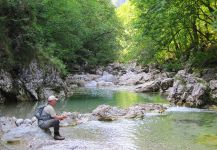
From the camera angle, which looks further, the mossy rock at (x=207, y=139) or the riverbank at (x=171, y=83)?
the riverbank at (x=171, y=83)

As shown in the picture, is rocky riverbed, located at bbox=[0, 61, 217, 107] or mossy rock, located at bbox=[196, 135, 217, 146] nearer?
mossy rock, located at bbox=[196, 135, 217, 146]

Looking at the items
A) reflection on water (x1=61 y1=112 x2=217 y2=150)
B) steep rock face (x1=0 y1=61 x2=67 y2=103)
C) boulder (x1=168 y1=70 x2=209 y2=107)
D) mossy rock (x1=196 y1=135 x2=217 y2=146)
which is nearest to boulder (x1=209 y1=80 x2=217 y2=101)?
boulder (x1=168 y1=70 x2=209 y2=107)

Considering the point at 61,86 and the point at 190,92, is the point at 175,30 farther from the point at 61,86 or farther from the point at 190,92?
the point at 190,92

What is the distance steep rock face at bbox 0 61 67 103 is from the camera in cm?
2328

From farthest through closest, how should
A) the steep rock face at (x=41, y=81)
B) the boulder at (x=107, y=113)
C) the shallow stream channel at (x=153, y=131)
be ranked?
the steep rock face at (x=41, y=81) < the boulder at (x=107, y=113) < the shallow stream channel at (x=153, y=131)

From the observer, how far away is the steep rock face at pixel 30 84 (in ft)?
76.4

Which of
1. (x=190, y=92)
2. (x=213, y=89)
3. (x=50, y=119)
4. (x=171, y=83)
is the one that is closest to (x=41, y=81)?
(x=190, y=92)

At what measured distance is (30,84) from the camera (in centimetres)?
2478

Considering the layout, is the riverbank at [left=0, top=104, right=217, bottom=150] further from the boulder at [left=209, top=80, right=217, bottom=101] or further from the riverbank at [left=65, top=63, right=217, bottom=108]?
the boulder at [left=209, top=80, right=217, bottom=101]

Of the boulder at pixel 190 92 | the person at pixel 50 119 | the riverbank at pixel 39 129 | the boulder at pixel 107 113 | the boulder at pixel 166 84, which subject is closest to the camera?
the riverbank at pixel 39 129

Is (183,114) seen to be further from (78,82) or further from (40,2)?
(78,82)

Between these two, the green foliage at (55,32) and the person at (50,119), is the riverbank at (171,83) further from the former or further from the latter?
the person at (50,119)

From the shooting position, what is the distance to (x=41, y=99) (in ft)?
83.0

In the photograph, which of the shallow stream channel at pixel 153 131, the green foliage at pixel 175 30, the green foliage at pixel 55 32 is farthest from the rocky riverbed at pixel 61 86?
the green foliage at pixel 175 30
